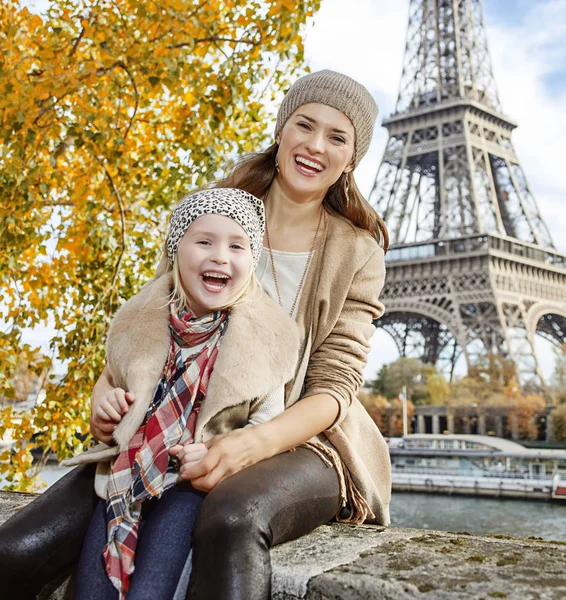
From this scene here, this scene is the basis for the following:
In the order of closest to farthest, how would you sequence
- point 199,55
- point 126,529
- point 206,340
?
1. point 126,529
2. point 206,340
3. point 199,55

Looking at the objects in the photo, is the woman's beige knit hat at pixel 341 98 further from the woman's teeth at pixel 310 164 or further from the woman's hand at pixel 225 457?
the woman's hand at pixel 225 457

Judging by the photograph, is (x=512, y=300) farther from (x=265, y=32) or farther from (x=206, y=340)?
(x=206, y=340)

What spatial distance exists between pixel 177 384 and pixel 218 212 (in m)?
0.46

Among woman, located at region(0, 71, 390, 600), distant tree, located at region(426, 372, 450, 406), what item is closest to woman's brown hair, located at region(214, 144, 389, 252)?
woman, located at region(0, 71, 390, 600)

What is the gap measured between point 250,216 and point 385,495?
0.93 meters

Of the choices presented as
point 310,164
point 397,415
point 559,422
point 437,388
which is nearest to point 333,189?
point 310,164

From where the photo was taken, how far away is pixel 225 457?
161 cm

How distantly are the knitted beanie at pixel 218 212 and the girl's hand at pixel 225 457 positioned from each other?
0.54m

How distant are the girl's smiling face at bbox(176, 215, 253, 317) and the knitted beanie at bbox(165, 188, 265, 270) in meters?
0.02

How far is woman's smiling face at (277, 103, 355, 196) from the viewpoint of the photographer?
2193mm

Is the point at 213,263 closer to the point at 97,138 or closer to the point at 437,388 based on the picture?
the point at 97,138

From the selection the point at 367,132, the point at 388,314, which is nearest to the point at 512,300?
the point at 388,314

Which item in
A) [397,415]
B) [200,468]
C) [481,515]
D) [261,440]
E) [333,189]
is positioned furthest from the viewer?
[397,415]

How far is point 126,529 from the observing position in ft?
5.06
